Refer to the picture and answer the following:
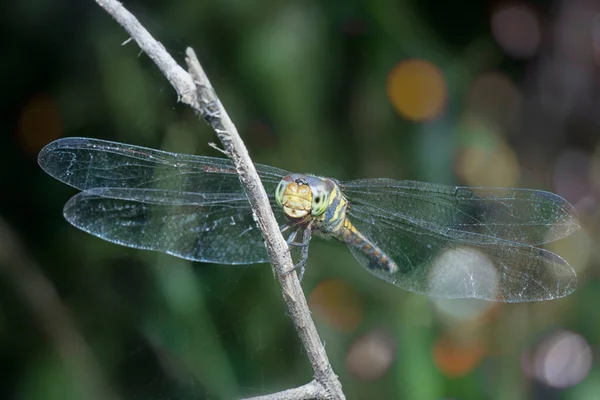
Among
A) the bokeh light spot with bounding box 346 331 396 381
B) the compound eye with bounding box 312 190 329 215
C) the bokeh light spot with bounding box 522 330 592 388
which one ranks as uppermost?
the compound eye with bounding box 312 190 329 215

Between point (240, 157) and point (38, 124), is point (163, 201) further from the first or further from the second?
point (38, 124)

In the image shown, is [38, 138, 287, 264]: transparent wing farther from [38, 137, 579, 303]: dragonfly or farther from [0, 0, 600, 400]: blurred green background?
[0, 0, 600, 400]: blurred green background

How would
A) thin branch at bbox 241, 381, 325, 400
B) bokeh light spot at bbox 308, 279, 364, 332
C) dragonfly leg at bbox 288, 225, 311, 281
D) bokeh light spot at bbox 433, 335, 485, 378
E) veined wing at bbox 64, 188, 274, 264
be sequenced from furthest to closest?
bokeh light spot at bbox 308, 279, 364, 332, bokeh light spot at bbox 433, 335, 485, 378, veined wing at bbox 64, 188, 274, 264, dragonfly leg at bbox 288, 225, 311, 281, thin branch at bbox 241, 381, 325, 400

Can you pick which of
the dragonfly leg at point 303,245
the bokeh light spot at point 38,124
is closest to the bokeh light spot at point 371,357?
the dragonfly leg at point 303,245

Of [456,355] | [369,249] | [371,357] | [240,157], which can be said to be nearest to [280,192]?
[369,249]

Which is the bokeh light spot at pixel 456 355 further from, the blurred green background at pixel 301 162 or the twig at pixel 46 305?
the twig at pixel 46 305

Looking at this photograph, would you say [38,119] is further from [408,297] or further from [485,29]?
[485,29]

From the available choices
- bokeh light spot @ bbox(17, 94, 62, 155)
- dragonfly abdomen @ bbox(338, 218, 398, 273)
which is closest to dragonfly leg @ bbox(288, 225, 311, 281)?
dragonfly abdomen @ bbox(338, 218, 398, 273)

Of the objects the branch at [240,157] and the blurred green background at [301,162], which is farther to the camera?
the blurred green background at [301,162]
